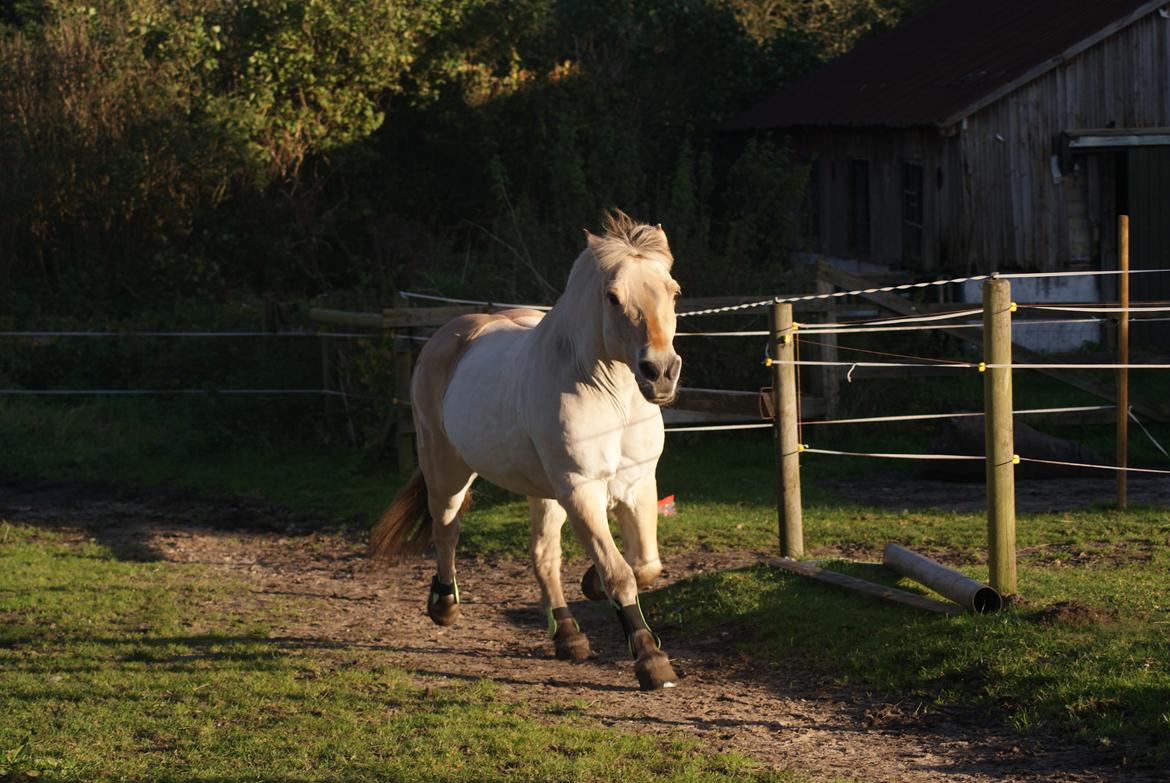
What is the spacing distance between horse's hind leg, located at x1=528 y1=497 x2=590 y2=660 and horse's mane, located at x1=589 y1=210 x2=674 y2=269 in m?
1.48

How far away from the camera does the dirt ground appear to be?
5.10 meters

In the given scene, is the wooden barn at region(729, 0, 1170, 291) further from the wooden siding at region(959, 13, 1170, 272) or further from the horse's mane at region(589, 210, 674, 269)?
the horse's mane at region(589, 210, 674, 269)

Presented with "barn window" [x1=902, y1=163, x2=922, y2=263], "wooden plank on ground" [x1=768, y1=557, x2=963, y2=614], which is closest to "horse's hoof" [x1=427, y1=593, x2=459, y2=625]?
"wooden plank on ground" [x1=768, y1=557, x2=963, y2=614]

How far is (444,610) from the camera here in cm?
765

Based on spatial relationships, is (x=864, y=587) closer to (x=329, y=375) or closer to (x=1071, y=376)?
(x=1071, y=376)

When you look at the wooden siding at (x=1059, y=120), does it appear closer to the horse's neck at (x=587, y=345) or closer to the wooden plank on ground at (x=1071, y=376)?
the wooden plank on ground at (x=1071, y=376)

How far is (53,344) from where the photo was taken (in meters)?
16.5

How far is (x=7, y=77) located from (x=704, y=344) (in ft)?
41.9

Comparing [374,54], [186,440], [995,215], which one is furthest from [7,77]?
[995,215]

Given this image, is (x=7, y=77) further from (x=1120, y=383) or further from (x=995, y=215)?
(x=1120, y=383)

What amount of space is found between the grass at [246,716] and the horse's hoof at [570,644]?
0.61 meters

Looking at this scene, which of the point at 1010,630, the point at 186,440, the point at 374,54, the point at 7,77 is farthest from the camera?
the point at 374,54

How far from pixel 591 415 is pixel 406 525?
7.94 ft

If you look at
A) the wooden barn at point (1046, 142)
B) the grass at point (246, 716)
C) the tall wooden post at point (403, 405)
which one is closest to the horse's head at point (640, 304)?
the grass at point (246, 716)
